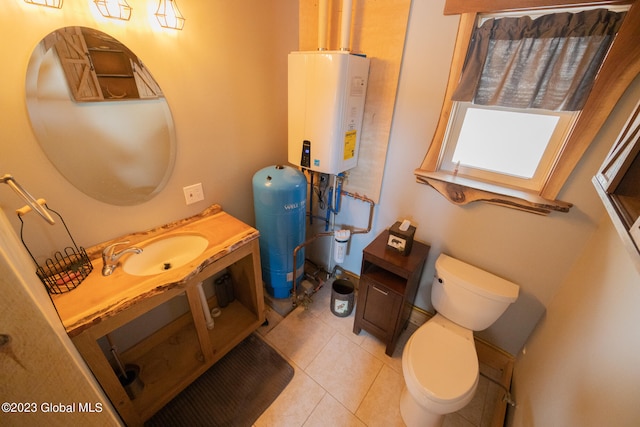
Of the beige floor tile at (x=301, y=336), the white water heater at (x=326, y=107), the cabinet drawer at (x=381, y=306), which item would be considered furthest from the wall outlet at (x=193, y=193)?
the cabinet drawer at (x=381, y=306)

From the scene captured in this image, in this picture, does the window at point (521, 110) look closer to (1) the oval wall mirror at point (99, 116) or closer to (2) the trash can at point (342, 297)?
(2) the trash can at point (342, 297)

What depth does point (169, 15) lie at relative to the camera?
3.93 feet

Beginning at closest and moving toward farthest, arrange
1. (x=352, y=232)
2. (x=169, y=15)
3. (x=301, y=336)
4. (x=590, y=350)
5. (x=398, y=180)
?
(x=590, y=350) → (x=169, y=15) → (x=398, y=180) → (x=301, y=336) → (x=352, y=232)

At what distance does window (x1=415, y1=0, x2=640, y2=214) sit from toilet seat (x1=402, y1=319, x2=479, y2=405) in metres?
0.80

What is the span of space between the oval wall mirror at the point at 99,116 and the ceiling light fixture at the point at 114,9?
86 mm

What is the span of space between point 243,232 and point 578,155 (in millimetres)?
1726

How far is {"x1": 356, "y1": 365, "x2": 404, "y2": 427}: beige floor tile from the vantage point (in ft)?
4.58

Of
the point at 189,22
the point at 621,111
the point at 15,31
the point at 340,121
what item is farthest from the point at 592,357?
the point at 15,31

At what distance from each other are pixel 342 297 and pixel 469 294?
861 millimetres

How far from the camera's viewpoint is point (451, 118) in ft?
4.60

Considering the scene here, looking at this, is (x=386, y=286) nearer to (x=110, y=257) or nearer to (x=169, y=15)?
(x=110, y=257)

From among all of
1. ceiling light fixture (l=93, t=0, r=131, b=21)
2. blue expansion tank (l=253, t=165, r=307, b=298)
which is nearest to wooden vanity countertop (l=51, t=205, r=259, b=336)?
blue expansion tank (l=253, t=165, r=307, b=298)

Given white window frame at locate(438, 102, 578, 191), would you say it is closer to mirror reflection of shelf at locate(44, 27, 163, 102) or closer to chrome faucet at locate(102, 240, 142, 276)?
mirror reflection of shelf at locate(44, 27, 163, 102)

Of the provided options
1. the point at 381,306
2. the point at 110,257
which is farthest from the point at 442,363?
the point at 110,257
